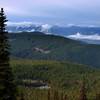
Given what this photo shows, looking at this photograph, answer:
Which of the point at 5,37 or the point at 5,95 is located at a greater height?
the point at 5,37

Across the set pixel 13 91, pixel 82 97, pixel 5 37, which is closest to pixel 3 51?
pixel 5 37

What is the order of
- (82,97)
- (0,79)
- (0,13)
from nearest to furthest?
(0,79) → (0,13) → (82,97)

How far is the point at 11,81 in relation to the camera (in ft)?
87.6

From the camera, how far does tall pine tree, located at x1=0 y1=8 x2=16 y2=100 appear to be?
1019 inches

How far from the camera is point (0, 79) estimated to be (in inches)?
1015

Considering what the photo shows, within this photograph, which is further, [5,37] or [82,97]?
[82,97]

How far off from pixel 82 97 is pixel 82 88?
897 millimetres

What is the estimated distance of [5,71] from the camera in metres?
25.9

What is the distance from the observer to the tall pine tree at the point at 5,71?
25875 millimetres

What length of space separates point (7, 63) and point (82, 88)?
49.4 ft

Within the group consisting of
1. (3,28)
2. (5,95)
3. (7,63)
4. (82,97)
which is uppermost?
(3,28)

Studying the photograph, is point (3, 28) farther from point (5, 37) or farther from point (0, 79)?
point (0, 79)

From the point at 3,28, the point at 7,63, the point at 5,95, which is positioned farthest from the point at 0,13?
the point at 5,95

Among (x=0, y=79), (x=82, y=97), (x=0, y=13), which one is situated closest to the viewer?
(x=0, y=79)
